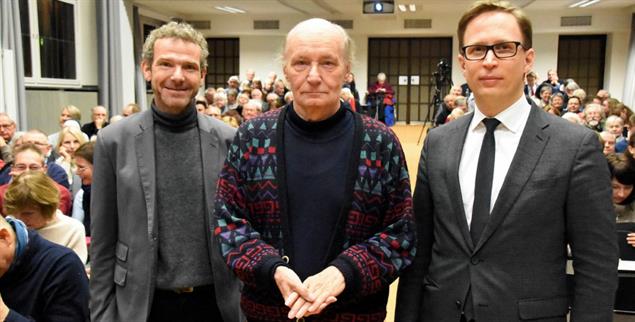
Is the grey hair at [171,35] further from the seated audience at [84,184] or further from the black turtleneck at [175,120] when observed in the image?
the seated audience at [84,184]

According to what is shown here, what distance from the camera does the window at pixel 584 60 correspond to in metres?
15.7

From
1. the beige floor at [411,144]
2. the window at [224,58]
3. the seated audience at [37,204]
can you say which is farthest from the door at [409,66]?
the seated audience at [37,204]

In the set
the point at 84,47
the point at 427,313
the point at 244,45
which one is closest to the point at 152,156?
the point at 427,313

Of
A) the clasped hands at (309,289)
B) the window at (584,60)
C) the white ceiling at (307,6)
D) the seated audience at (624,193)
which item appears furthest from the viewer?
the window at (584,60)

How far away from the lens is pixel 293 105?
4.87 ft

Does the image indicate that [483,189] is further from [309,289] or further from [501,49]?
[309,289]

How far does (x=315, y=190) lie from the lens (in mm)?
1406

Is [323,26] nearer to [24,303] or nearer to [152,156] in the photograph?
[152,156]

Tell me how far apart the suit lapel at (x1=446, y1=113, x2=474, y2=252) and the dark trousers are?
775 millimetres

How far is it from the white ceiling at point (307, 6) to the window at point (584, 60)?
0.98m

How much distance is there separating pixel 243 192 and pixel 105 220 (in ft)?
1.71

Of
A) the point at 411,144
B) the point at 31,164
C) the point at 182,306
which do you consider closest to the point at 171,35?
the point at 182,306

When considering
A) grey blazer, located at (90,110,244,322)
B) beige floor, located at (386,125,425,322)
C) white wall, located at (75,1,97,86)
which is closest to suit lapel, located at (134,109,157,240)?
grey blazer, located at (90,110,244,322)

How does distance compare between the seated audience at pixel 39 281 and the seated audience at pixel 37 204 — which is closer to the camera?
the seated audience at pixel 39 281
